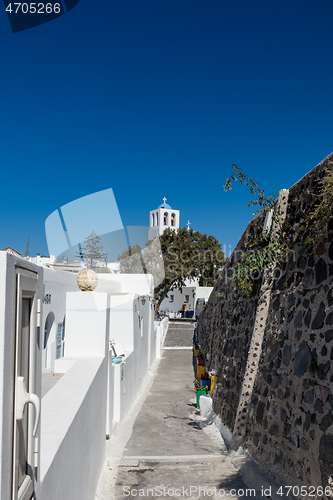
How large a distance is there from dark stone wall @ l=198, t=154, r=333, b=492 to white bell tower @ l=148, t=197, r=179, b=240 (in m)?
45.4

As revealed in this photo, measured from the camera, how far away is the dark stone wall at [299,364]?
4527 mm

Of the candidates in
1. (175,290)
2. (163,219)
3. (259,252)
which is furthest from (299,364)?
(163,219)

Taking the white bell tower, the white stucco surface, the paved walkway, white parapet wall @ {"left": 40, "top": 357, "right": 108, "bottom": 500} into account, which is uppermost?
the white bell tower

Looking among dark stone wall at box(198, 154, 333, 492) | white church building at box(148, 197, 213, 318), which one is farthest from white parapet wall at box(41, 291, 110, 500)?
white church building at box(148, 197, 213, 318)

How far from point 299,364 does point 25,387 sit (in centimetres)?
417

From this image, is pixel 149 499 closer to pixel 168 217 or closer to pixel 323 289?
pixel 323 289

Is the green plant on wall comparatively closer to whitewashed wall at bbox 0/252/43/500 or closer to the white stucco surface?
the white stucco surface

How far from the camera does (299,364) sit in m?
5.16

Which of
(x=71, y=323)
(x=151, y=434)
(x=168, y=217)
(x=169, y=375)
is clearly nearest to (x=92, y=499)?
(x=71, y=323)

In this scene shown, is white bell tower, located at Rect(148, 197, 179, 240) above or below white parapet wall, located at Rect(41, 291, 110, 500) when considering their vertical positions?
above

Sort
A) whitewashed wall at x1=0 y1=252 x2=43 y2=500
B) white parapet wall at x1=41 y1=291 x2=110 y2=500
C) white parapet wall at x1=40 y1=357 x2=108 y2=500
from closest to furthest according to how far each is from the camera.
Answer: whitewashed wall at x1=0 y1=252 x2=43 y2=500 → white parapet wall at x1=40 y1=357 x2=108 y2=500 → white parapet wall at x1=41 y1=291 x2=110 y2=500

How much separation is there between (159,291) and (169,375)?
18.0 metres

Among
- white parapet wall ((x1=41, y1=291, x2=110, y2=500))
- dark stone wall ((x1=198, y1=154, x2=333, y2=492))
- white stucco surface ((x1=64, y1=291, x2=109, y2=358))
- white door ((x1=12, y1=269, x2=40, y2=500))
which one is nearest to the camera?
white door ((x1=12, y1=269, x2=40, y2=500))

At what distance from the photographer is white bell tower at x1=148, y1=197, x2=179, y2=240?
52.5m
